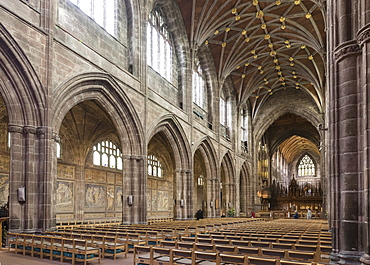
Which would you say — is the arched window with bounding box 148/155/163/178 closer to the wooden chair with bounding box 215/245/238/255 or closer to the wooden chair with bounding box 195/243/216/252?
the wooden chair with bounding box 195/243/216/252

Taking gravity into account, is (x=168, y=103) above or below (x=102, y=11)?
below

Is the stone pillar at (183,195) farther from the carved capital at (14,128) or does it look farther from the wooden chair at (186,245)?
the wooden chair at (186,245)

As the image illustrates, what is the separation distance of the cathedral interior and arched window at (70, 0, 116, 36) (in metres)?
0.07

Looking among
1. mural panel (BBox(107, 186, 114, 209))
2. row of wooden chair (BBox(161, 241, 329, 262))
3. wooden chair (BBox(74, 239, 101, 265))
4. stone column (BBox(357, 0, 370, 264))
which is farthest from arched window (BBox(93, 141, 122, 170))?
stone column (BBox(357, 0, 370, 264))

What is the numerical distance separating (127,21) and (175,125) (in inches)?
294

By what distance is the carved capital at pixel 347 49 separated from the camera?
7627mm

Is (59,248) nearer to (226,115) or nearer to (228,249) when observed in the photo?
(228,249)

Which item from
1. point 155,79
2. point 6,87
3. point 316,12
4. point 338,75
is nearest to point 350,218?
point 338,75

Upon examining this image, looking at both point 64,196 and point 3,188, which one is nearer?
point 3,188

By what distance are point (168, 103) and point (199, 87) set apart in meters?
8.37

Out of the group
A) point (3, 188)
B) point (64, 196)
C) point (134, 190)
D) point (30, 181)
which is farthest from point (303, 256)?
point (64, 196)

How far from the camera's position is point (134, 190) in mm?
19281

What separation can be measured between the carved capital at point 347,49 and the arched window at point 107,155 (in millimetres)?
19527

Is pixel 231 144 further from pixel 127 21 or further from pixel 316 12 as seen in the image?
pixel 127 21
